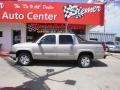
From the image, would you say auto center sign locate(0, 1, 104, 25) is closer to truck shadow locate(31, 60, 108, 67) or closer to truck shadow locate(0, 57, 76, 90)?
truck shadow locate(31, 60, 108, 67)

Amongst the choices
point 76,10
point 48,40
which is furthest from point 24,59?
point 76,10

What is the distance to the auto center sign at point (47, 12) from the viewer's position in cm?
2553

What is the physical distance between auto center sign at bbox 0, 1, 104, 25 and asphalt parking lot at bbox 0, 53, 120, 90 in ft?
21.8

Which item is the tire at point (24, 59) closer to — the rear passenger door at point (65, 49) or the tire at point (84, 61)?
the rear passenger door at point (65, 49)

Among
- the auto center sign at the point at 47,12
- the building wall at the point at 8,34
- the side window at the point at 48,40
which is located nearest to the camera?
the side window at the point at 48,40

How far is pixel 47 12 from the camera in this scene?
84.1 ft

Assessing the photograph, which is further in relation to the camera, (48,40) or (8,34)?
(8,34)

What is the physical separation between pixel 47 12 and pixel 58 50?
329 inches

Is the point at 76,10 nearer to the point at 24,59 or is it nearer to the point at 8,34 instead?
the point at 8,34

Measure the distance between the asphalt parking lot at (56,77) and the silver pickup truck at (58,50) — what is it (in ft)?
1.72

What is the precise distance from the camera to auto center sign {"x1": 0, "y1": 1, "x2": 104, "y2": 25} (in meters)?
25.5

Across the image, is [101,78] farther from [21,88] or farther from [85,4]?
[85,4]

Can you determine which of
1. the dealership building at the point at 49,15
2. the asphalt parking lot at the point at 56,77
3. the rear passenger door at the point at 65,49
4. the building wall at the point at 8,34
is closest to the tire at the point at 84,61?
the asphalt parking lot at the point at 56,77

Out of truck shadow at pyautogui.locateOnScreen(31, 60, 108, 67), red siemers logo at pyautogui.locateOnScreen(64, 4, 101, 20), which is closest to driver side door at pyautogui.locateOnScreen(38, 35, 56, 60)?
truck shadow at pyautogui.locateOnScreen(31, 60, 108, 67)
